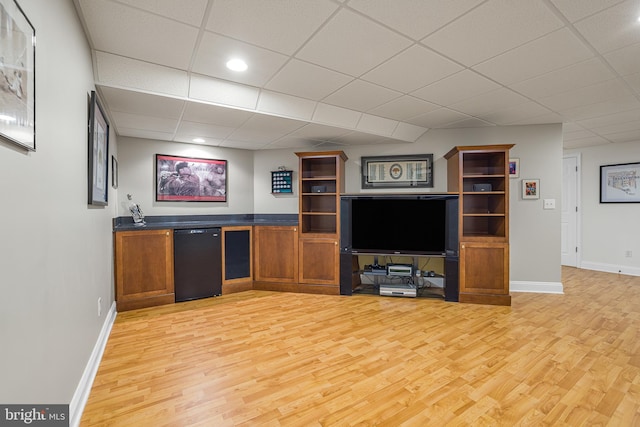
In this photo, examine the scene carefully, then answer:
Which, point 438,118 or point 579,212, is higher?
point 438,118

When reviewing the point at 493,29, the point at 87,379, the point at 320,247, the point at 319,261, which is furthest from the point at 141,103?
the point at 493,29

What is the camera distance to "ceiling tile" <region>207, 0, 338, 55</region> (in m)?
1.70

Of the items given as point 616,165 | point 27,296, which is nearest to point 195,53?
point 27,296

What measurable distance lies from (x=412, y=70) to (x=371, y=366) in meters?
2.48

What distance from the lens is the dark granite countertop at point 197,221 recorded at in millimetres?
3544

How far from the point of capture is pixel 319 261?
13.4 feet

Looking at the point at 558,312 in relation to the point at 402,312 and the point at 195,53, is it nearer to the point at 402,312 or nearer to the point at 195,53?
the point at 402,312

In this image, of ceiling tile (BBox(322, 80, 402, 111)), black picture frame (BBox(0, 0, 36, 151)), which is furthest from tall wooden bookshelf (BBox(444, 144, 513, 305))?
black picture frame (BBox(0, 0, 36, 151))

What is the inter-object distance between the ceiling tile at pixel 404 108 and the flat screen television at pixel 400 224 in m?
1.06

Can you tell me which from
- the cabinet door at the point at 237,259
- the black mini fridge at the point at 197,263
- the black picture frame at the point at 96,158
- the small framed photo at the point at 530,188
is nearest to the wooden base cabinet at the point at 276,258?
the cabinet door at the point at 237,259

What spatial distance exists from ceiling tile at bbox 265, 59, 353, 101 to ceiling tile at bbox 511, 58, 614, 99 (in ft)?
5.84

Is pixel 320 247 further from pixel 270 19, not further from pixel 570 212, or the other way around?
pixel 570 212

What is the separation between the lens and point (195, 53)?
2.22 m

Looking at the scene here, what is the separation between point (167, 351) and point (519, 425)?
2521 mm
